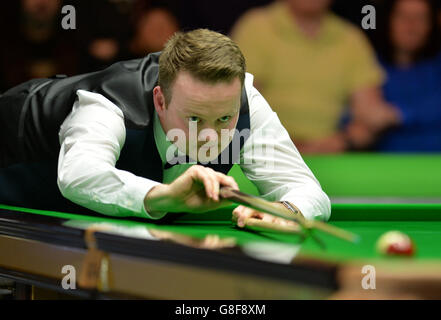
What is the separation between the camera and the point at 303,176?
255 centimetres

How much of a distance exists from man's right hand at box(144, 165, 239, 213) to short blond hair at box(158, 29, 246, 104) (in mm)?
325

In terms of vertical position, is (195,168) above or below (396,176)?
below

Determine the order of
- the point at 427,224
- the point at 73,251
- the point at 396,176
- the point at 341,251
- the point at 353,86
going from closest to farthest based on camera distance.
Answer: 1. the point at 341,251
2. the point at 73,251
3. the point at 427,224
4. the point at 396,176
5. the point at 353,86

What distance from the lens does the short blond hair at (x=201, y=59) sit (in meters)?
2.11

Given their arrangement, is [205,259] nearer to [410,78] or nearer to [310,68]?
[310,68]

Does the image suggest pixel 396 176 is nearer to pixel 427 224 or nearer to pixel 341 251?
pixel 427 224

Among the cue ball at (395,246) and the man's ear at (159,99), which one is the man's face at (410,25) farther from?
the cue ball at (395,246)

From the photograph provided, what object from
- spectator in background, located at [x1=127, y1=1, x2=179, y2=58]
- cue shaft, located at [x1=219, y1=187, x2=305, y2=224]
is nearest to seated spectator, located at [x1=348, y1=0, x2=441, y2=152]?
spectator in background, located at [x1=127, y1=1, x2=179, y2=58]

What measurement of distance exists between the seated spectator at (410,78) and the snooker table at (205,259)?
4.74m

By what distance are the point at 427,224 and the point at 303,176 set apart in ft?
1.47

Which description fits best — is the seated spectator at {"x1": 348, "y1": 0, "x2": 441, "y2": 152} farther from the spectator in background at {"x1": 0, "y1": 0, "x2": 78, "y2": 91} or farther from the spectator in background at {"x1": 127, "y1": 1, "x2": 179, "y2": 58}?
the spectator in background at {"x1": 0, "y1": 0, "x2": 78, "y2": 91}
